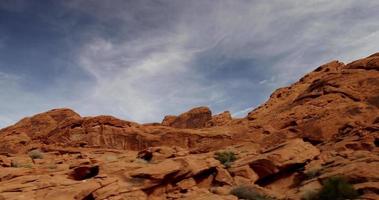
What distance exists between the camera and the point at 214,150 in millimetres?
33500

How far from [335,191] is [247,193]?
12.8 ft

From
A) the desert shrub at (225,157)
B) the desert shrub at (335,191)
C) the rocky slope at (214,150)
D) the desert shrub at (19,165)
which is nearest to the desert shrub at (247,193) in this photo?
the rocky slope at (214,150)

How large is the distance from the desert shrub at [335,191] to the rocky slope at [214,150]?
1.42ft

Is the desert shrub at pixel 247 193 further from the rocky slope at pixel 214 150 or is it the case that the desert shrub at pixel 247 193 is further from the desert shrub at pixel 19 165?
the desert shrub at pixel 19 165

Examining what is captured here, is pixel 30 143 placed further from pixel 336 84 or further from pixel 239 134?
pixel 336 84

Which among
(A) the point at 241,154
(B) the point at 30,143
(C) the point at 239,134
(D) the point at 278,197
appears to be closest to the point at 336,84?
(C) the point at 239,134

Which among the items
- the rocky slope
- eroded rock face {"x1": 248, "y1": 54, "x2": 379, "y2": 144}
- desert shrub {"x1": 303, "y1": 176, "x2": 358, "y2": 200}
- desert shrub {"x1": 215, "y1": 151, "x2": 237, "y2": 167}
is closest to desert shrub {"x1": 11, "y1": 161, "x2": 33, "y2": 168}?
the rocky slope

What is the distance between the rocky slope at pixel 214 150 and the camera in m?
21.6

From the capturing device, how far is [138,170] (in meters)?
23.2

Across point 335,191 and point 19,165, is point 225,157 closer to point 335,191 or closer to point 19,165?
point 335,191

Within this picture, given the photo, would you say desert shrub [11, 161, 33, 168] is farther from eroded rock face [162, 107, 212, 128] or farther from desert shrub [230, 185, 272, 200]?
eroded rock face [162, 107, 212, 128]

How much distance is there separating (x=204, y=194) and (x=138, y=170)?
159 inches

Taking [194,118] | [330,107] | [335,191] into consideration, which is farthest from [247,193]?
[194,118]

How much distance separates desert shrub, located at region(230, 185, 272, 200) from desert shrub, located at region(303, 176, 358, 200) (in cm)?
210
